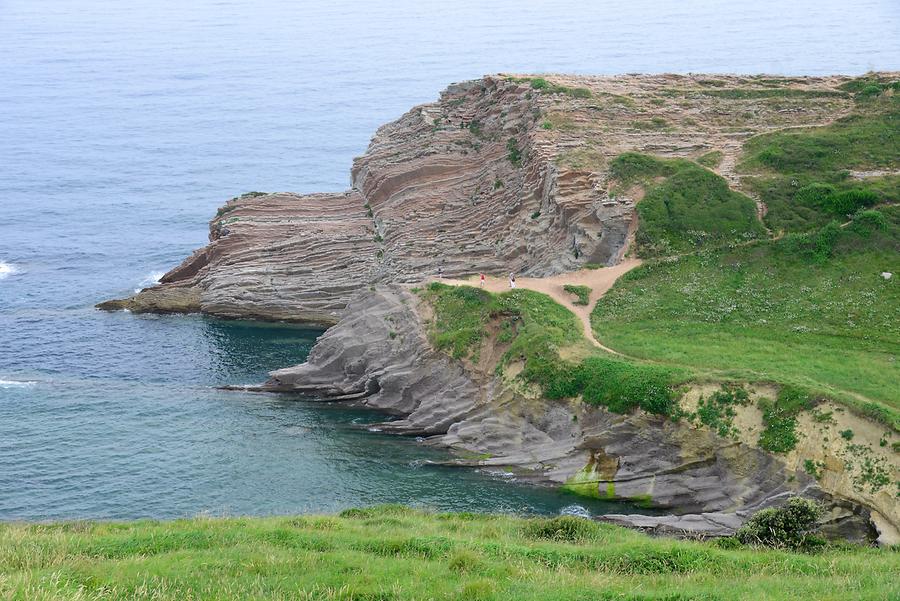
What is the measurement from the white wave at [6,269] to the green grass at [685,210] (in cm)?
6018

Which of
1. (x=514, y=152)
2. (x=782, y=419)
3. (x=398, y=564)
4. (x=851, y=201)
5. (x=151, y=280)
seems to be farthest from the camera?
(x=151, y=280)

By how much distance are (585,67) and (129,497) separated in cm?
13690

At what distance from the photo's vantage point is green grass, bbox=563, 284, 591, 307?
69.3 meters

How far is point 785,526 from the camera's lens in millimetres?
45594

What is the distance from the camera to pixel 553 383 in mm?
61219

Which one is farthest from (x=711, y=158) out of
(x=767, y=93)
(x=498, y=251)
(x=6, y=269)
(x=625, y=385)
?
(x=6, y=269)

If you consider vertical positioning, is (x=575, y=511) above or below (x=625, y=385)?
below

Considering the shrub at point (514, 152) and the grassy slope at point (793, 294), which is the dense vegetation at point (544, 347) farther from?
the shrub at point (514, 152)

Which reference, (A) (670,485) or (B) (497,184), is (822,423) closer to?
(A) (670,485)

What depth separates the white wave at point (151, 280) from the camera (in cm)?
9906

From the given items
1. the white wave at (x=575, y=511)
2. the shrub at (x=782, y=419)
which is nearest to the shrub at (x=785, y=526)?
the shrub at (x=782, y=419)

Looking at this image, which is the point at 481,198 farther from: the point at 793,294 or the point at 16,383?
the point at 16,383

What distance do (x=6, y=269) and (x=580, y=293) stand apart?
205 ft

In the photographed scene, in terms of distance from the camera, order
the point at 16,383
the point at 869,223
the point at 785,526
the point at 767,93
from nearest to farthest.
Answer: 1. the point at 785,526
2. the point at 869,223
3. the point at 16,383
4. the point at 767,93
